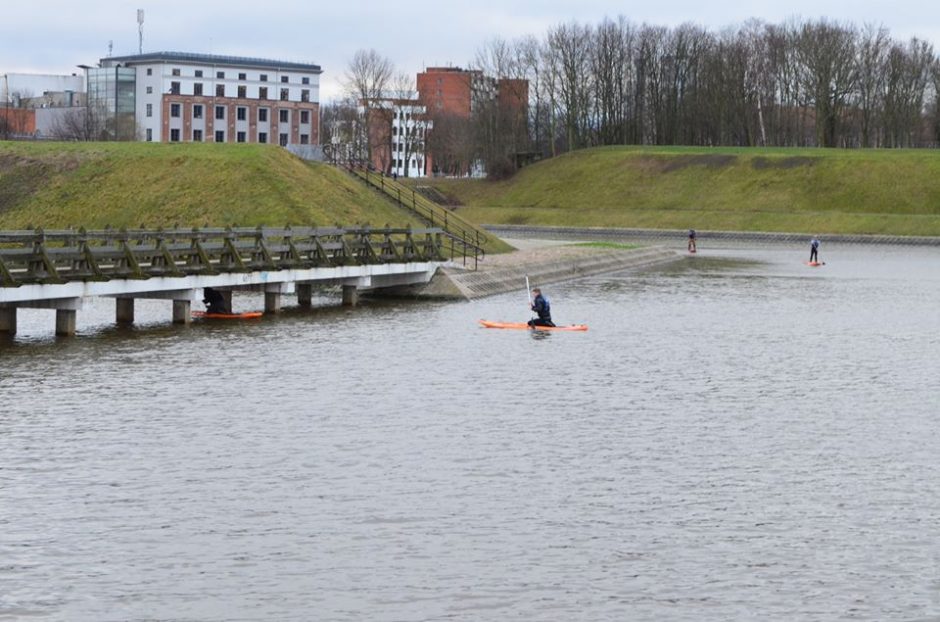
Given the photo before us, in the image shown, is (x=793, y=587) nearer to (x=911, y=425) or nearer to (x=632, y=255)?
(x=911, y=425)

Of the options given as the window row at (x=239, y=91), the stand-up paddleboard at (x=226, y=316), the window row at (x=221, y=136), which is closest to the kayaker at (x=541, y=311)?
the stand-up paddleboard at (x=226, y=316)

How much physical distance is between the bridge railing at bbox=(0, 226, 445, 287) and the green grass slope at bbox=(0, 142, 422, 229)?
8.85 meters

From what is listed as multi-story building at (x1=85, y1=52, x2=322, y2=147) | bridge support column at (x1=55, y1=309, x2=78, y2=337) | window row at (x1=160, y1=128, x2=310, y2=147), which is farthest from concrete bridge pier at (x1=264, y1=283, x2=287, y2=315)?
window row at (x1=160, y1=128, x2=310, y2=147)

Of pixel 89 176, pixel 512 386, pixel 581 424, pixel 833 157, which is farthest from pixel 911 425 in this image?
pixel 833 157

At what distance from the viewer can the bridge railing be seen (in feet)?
145

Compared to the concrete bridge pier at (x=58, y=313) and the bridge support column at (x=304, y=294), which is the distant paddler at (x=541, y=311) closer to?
the bridge support column at (x=304, y=294)

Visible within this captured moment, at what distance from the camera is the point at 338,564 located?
21.0 metres

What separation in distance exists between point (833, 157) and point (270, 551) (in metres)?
147

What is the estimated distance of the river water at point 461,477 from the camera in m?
19.9

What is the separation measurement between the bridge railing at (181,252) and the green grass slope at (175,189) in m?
8.85

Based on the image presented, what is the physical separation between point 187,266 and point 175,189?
97.7 feet

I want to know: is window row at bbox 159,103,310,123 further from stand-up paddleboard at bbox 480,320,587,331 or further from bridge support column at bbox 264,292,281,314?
stand-up paddleboard at bbox 480,320,587,331

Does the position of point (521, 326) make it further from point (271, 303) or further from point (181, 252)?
point (181, 252)

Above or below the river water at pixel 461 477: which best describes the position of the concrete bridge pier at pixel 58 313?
above
